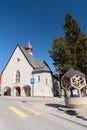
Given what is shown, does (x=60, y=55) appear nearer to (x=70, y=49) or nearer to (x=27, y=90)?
(x=70, y=49)

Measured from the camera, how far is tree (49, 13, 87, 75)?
3291cm

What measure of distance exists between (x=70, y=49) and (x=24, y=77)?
13.5 m

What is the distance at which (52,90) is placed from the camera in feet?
127

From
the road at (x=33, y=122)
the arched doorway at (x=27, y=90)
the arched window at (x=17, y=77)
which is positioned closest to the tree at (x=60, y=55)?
the arched doorway at (x=27, y=90)

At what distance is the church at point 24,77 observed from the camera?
38.0 meters

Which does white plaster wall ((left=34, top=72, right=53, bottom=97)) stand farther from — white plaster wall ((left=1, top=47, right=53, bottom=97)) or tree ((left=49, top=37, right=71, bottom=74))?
tree ((left=49, top=37, right=71, bottom=74))

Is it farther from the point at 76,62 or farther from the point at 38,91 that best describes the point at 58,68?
the point at 38,91

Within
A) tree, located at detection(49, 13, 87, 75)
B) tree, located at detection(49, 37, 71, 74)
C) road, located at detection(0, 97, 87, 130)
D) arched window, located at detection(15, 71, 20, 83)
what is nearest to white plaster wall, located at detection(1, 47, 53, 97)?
arched window, located at detection(15, 71, 20, 83)

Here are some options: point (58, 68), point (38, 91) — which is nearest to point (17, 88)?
point (38, 91)

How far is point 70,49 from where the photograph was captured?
3478cm

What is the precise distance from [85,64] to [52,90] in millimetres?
10874

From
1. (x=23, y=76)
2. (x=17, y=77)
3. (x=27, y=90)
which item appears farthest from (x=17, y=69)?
(x=27, y=90)

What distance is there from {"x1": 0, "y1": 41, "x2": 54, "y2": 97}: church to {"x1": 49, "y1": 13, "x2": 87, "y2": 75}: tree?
439 centimetres

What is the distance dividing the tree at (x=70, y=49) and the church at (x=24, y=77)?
439 cm
